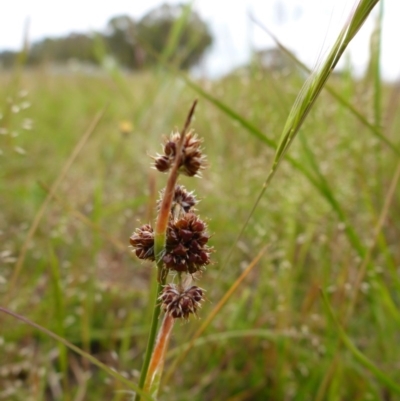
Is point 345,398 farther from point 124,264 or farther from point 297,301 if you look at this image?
point 124,264

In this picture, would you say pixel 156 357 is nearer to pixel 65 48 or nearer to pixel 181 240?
pixel 181 240

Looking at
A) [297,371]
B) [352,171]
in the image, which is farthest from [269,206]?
[297,371]

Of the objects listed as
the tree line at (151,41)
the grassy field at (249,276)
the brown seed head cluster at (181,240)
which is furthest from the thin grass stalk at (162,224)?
the tree line at (151,41)

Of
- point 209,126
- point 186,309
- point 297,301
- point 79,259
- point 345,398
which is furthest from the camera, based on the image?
point 209,126

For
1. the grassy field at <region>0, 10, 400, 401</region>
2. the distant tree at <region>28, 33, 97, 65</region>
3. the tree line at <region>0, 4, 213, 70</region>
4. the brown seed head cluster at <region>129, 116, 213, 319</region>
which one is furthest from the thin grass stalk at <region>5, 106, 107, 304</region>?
the distant tree at <region>28, 33, 97, 65</region>

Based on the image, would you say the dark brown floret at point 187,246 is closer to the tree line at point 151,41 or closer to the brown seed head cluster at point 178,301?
the brown seed head cluster at point 178,301

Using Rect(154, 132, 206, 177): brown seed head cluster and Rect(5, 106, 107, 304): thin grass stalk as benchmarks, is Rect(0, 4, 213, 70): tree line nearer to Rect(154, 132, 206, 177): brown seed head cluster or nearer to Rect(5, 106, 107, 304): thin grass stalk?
Rect(5, 106, 107, 304): thin grass stalk
